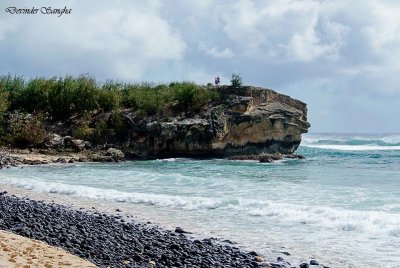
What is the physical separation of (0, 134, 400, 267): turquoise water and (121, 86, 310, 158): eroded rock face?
13371 millimetres

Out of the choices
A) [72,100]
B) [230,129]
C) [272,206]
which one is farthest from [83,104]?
[272,206]

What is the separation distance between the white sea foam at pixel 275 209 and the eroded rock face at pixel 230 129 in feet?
66.8

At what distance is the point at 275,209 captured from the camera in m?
14.5

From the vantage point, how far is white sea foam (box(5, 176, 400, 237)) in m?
12.4

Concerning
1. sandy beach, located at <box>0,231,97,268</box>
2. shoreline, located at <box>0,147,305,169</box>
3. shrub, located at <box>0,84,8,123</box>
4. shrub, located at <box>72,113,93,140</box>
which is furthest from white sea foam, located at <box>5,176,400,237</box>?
shrub, located at <box>0,84,8,123</box>

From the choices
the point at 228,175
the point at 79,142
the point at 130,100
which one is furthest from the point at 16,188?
the point at 130,100

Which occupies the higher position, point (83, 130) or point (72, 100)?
point (72, 100)

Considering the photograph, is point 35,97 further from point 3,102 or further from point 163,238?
point 163,238

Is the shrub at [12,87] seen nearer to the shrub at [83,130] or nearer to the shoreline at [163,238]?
the shrub at [83,130]

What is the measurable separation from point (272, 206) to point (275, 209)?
439 millimetres

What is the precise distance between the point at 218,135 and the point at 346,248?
2991 centimetres

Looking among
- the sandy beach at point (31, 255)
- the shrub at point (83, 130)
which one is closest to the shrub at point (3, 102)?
the shrub at point (83, 130)

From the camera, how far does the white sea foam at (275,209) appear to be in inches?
489

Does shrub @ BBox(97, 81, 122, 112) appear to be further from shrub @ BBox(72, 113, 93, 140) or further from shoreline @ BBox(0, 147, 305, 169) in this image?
shoreline @ BBox(0, 147, 305, 169)
